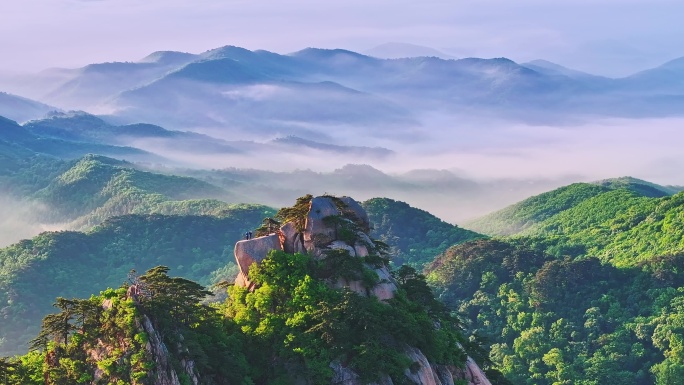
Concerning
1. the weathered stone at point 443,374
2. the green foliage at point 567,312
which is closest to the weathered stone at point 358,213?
the weathered stone at point 443,374

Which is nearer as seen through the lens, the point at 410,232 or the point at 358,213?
the point at 358,213

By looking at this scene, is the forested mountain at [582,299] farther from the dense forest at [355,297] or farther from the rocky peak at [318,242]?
the rocky peak at [318,242]

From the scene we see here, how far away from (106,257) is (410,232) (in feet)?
111

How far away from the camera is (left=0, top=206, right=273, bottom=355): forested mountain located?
4471 inches

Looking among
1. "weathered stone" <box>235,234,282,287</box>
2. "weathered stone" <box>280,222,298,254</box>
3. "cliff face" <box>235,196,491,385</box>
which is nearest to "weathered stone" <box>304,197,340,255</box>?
"cliff face" <box>235,196,491,385</box>

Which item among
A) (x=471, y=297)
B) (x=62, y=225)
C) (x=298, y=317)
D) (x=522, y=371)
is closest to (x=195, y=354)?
(x=298, y=317)

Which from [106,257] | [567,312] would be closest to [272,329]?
[567,312]

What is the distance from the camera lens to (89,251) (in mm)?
129750

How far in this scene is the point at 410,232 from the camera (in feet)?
417

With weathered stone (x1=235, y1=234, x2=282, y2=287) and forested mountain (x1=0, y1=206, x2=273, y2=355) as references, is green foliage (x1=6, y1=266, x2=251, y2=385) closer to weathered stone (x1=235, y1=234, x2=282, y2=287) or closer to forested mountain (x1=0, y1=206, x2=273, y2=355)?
weathered stone (x1=235, y1=234, x2=282, y2=287)

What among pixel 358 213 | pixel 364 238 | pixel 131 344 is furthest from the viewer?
pixel 358 213

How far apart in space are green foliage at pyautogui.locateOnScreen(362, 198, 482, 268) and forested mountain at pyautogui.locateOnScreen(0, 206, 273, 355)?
1579 cm

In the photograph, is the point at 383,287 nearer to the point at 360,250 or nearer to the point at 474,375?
the point at 360,250

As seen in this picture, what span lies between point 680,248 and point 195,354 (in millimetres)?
62078
